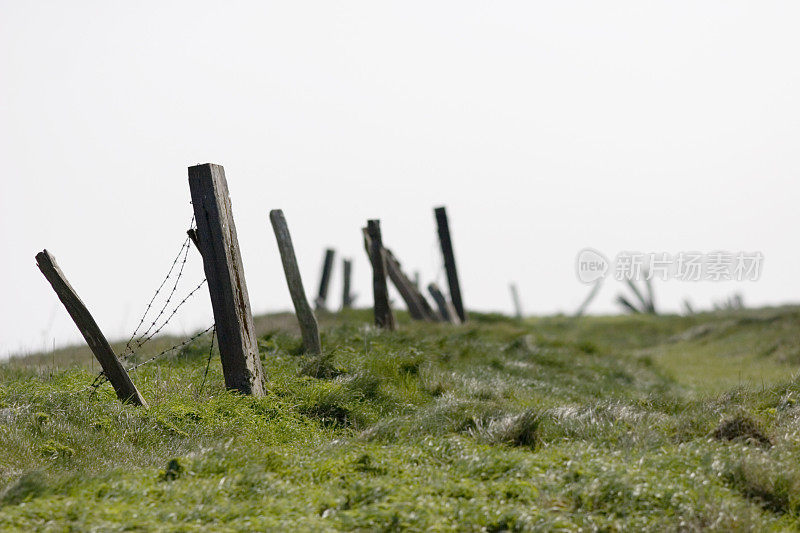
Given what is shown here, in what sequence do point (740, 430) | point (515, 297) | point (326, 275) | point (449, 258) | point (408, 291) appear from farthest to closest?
point (515, 297)
point (326, 275)
point (449, 258)
point (408, 291)
point (740, 430)

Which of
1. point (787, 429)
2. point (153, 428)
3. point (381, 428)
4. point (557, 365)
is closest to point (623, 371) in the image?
point (557, 365)

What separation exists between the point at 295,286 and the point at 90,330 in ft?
11.1

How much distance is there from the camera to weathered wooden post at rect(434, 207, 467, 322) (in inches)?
771

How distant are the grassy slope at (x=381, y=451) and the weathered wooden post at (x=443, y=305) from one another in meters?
8.08

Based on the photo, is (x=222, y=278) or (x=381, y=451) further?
(x=222, y=278)

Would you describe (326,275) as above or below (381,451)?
above

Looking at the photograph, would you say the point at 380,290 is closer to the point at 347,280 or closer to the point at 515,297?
the point at 347,280

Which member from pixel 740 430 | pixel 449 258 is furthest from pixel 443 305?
pixel 740 430

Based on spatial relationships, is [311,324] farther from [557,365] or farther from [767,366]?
[767,366]

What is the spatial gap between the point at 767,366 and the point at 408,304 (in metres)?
7.44

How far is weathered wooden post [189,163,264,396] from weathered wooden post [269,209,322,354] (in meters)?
2.27

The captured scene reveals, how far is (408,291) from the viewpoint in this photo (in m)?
18.1

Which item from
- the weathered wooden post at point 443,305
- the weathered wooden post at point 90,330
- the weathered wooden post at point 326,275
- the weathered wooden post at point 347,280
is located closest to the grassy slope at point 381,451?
the weathered wooden post at point 90,330

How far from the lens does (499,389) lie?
33.0 feet
